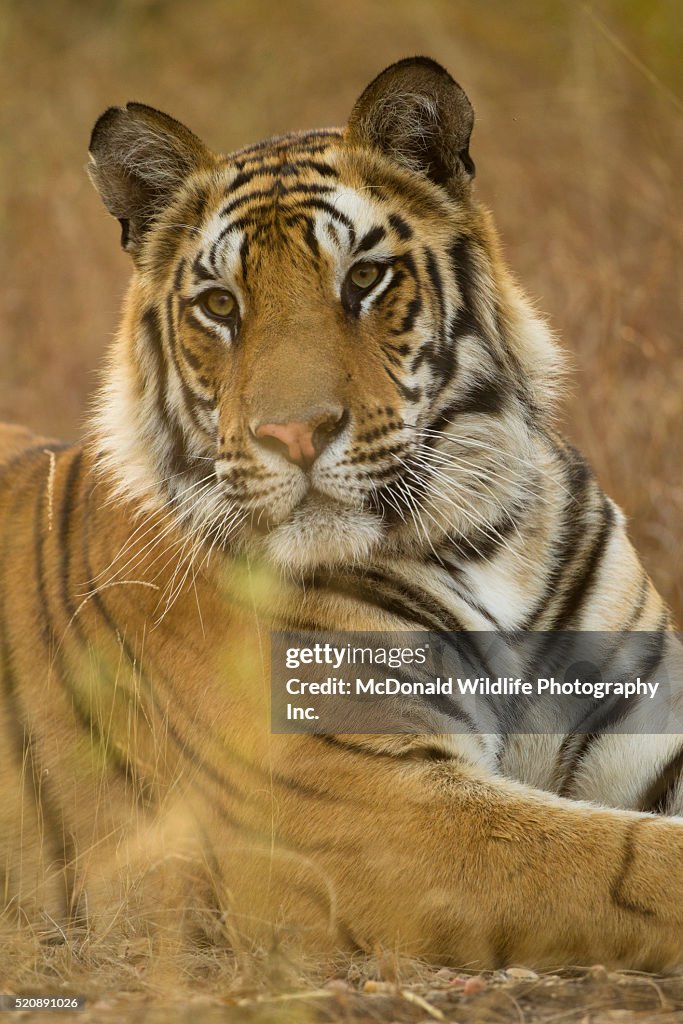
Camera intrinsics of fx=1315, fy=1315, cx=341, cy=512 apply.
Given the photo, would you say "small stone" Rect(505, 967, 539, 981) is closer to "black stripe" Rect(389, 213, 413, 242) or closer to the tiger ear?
"black stripe" Rect(389, 213, 413, 242)

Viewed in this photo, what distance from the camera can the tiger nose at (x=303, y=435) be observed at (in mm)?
2486

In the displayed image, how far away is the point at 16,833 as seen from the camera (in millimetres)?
3000

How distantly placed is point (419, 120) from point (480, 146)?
15.8 ft

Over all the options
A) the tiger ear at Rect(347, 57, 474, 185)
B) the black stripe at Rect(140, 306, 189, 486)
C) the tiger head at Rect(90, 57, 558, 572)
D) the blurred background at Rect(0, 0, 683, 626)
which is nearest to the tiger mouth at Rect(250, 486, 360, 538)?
the tiger head at Rect(90, 57, 558, 572)

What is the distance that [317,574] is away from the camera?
2719mm

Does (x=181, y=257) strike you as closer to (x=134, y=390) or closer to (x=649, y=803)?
(x=134, y=390)

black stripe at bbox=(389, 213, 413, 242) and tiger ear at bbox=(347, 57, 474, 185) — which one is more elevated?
tiger ear at bbox=(347, 57, 474, 185)

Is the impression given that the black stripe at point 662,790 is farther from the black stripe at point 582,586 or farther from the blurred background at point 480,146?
the blurred background at point 480,146

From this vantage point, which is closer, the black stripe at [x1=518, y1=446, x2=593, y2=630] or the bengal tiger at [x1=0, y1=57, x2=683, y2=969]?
the bengal tiger at [x1=0, y1=57, x2=683, y2=969]

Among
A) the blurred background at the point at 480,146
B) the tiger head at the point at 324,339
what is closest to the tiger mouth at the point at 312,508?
the tiger head at the point at 324,339

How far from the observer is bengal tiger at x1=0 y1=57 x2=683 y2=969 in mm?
2432

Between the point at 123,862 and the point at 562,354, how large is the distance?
4.98 ft

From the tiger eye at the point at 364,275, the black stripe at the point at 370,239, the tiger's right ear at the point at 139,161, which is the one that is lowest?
the tiger eye at the point at 364,275

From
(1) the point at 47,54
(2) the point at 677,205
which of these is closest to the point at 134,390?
(2) the point at 677,205
